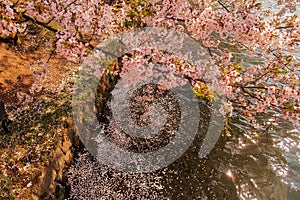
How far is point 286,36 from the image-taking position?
464 cm

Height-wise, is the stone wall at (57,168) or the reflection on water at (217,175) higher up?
the stone wall at (57,168)

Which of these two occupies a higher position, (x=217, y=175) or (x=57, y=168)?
(x=57, y=168)

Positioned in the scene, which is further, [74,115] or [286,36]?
[74,115]

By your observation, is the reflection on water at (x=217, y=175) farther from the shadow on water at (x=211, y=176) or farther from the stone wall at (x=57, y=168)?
the stone wall at (x=57, y=168)

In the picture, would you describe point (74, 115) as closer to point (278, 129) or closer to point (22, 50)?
point (22, 50)

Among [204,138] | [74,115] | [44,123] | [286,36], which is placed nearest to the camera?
[286,36]

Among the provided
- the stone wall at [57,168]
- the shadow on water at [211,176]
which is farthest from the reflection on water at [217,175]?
the stone wall at [57,168]

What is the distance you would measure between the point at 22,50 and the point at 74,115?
125 inches

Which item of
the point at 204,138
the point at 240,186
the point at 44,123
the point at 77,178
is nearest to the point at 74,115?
the point at 44,123

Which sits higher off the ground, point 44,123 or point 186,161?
point 44,123

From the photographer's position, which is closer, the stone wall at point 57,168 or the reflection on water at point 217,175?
the stone wall at point 57,168

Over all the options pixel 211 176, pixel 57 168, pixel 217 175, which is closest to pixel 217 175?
pixel 217 175

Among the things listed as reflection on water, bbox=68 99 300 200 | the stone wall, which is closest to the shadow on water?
reflection on water, bbox=68 99 300 200

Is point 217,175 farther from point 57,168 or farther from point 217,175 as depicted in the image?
point 57,168
